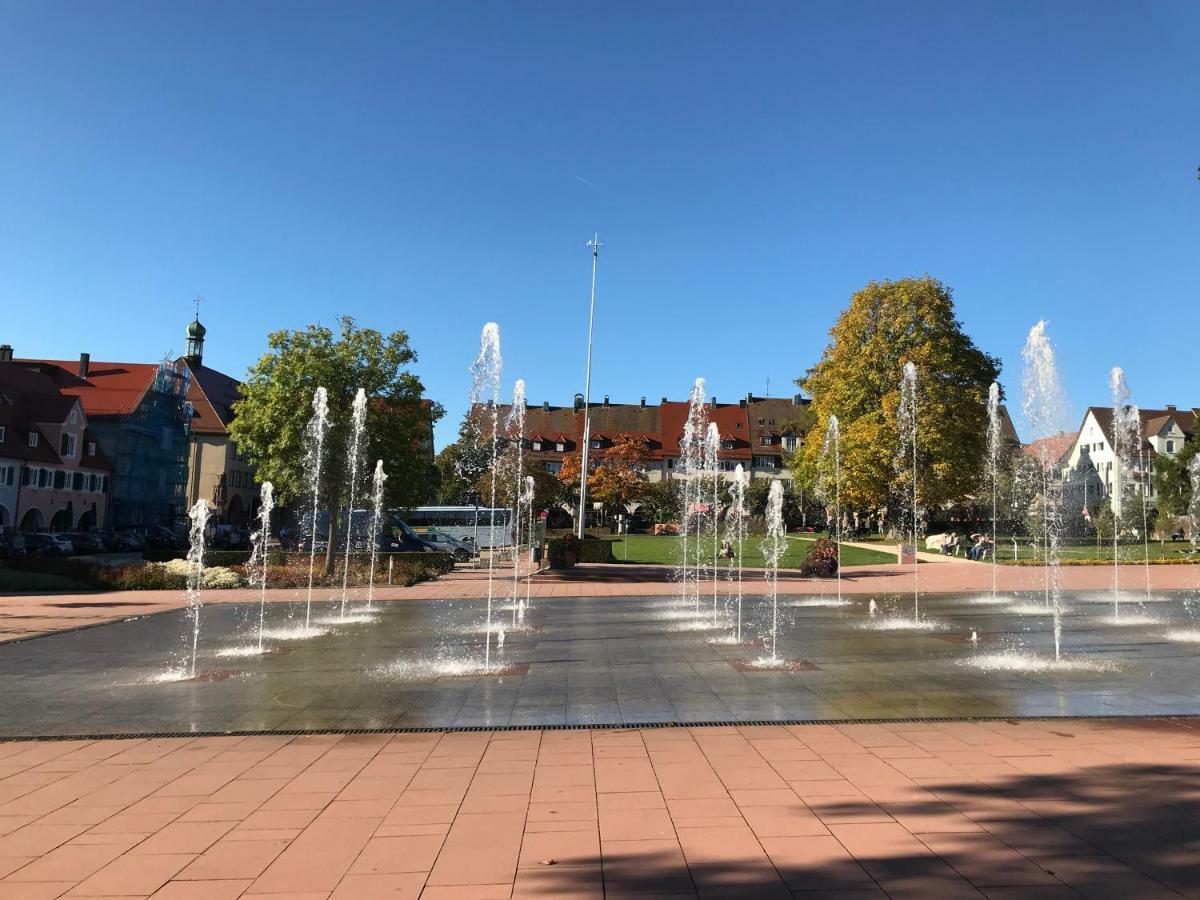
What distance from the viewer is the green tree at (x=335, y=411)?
3062 centimetres

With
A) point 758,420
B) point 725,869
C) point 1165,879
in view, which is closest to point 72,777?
point 725,869

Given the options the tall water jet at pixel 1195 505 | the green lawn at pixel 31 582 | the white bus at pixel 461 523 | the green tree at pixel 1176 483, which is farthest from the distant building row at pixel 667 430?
the green lawn at pixel 31 582

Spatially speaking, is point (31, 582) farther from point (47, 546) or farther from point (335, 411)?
point (47, 546)

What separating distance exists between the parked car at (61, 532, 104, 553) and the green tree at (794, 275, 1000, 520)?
40586 mm

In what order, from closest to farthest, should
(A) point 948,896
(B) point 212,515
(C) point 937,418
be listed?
1. (A) point 948,896
2. (C) point 937,418
3. (B) point 212,515

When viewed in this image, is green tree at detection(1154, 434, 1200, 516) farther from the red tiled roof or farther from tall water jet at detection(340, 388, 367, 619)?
the red tiled roof

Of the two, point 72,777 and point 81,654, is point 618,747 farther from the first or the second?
point 81,654

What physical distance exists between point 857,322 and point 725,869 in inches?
1713

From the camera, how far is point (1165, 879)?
4027 millimetres

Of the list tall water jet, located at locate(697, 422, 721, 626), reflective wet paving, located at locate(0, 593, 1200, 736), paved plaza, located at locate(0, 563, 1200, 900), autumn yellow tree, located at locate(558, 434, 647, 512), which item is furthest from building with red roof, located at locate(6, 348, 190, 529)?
paved plaza, located at locate(0, 563, 1200, 900)

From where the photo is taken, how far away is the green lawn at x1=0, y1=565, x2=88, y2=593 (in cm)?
2678

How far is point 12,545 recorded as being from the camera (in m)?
38.1

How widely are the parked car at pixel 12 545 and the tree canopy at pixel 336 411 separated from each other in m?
12.9

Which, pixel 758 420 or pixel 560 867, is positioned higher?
pixel 758 420
